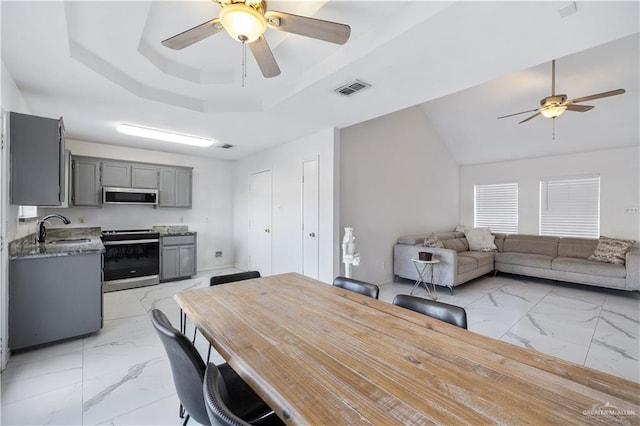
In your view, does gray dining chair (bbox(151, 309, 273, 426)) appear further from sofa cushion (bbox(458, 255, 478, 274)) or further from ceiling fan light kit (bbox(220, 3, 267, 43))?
sofa cushion (bbox(458, 255, 478, 274))

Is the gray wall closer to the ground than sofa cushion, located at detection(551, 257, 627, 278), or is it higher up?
higher up

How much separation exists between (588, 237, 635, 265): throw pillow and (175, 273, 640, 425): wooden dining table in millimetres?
5101

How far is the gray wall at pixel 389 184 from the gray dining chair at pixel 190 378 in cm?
311

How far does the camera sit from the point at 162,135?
14.2ft

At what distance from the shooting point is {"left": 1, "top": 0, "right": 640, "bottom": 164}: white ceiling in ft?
5.79

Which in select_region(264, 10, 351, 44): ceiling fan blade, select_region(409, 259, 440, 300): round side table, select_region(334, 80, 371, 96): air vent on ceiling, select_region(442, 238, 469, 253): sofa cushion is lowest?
select_region(409, 259, 440, 300): round side table

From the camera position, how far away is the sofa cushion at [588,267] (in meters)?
4.21

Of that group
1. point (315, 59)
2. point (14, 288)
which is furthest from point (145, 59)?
point (14, 288)

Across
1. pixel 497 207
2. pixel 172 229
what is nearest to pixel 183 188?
pixel 172 229

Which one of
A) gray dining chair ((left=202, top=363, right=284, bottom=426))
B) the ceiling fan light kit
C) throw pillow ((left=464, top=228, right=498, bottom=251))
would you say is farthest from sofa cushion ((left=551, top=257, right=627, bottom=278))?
the ceiling fan light kit

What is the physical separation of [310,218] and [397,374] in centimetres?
340

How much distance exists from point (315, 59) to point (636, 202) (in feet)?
19.9

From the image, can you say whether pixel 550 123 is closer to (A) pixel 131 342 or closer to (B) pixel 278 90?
(B) pixel 278 90

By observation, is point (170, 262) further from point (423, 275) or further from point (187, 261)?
point (423, 275)
